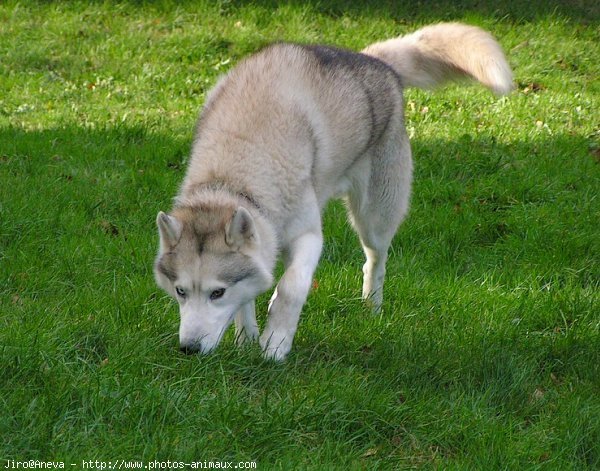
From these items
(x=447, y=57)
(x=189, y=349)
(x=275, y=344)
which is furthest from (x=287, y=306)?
(x=447, y=57)

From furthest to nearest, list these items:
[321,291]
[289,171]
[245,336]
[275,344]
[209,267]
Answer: [321,291]
[289,171]
[245,336]
[275,344]
[209,267]

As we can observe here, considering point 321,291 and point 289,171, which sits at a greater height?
point 289,171

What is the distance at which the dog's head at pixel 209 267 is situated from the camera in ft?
14.9

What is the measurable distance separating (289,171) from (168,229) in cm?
82

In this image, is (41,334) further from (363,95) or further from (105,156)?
(105,156)

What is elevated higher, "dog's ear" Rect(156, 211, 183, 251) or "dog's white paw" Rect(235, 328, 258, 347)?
"dog's ear" Rect(156, 211, 183, 251)

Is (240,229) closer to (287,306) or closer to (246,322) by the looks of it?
(287,306)

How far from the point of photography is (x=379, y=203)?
20.3 ft

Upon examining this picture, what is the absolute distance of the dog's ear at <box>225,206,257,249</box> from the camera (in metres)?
4.58

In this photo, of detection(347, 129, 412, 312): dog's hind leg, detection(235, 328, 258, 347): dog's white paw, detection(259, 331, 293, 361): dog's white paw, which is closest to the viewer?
detection(259, 331, 293, 361): dog's white paw

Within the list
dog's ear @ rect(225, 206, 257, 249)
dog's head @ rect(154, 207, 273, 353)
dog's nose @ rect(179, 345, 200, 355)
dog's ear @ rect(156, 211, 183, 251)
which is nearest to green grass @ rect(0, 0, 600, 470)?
dog's nose @ rect(179, 345, 200, 355)

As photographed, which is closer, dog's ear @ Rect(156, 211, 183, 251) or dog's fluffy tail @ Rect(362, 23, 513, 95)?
dog's ear @ Rect(156, 211, 183, 251)

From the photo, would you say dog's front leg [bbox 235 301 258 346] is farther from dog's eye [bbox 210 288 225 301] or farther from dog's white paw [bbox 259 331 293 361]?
dog's eye [bbox 210 288 225 301]

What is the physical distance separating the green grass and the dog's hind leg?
7.5 inches
